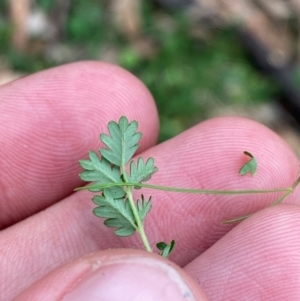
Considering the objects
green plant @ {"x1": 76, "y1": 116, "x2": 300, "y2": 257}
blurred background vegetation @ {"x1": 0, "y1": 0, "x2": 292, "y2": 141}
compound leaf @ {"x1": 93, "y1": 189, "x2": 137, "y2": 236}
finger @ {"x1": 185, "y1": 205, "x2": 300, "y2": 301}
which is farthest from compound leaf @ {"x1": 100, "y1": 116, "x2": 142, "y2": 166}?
blurred background vegetation @ {"x1": 0, "y1": 0, "x2": 292, "y2": 141}

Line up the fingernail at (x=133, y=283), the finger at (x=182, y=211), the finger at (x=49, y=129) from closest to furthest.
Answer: the fingernail at (x=133, y=283) → the finger at (x=182, y=211) → the finger at (x=49, y=129)

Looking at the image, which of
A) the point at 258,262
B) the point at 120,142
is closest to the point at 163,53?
the point at 120,142

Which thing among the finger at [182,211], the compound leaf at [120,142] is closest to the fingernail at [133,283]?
the compound leaf at [120,142]

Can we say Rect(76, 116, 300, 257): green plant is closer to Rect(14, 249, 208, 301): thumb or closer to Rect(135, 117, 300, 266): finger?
Rect(14, 249, 208, 301): thumb

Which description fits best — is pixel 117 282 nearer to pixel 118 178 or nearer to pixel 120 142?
pixel 118 178

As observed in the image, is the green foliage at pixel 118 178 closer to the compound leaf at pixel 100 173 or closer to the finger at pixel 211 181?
the compound leaf at pixel 100 173

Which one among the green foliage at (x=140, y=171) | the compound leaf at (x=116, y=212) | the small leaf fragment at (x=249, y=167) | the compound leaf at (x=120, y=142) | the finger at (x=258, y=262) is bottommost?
the finger at (x=258, y=262)
